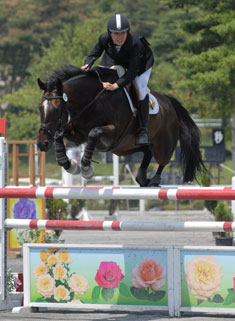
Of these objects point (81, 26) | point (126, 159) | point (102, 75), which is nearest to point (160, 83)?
point (81, 26)

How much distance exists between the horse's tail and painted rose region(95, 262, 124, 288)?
2125 mm

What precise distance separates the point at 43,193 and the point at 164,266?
114 centimetres

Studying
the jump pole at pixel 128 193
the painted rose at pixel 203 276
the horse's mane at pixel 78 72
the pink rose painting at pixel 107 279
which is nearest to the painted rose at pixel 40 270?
the pink rose painting at pixel 107 279

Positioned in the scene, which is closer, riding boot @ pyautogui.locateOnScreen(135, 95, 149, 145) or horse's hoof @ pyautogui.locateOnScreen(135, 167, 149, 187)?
riding boot @ pyautogui.locateOnScreen(135, 95, 149, 145)

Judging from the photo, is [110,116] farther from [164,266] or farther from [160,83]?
[160,83]

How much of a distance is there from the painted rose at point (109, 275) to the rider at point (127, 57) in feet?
4.37

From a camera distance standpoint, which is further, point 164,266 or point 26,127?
point 26,127

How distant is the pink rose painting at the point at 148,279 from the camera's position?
19.6ft

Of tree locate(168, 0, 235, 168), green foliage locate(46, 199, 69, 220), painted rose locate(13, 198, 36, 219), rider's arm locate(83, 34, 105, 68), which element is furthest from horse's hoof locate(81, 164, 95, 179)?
tree locate(168, 0, 235, 168)

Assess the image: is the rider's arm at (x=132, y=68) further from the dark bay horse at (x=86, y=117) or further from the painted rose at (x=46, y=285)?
the painted rose at (x=46, y=285)

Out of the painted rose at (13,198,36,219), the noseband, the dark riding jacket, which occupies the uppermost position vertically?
the dark riding jacket

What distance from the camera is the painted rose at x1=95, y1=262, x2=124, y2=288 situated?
6059 millimetres

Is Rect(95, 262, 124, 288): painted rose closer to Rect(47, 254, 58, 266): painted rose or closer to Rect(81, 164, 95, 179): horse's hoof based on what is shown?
Rect(47, 254, 58, 266): painted rose

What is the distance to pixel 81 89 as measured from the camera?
6.45 m
